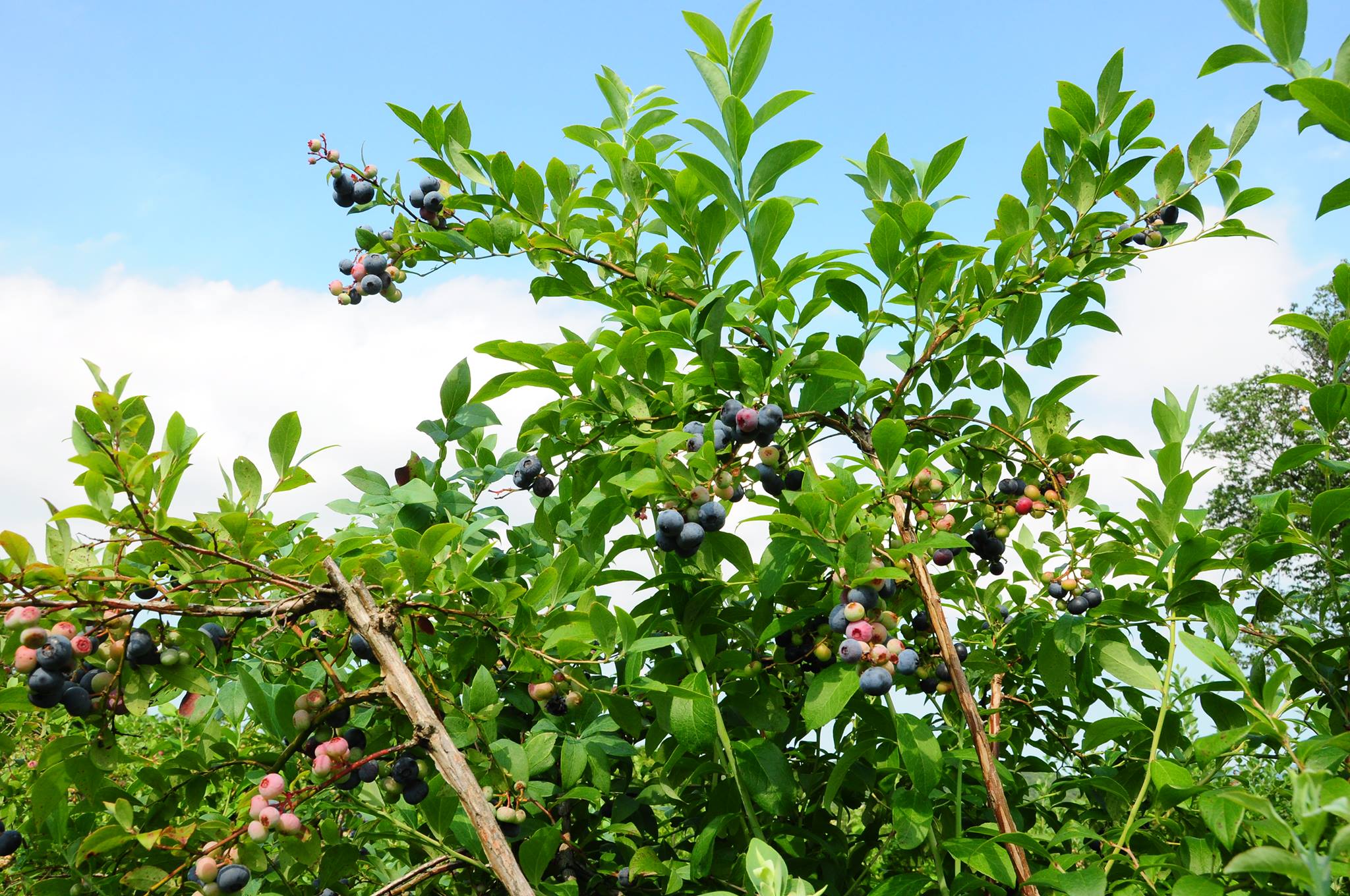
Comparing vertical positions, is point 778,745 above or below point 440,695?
below

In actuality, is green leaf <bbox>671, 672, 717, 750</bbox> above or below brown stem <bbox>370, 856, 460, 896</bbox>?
above

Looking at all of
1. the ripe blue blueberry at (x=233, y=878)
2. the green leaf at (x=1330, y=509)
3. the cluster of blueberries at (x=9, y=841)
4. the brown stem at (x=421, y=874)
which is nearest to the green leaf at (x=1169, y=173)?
the green leaf at (x=1330, y=509)

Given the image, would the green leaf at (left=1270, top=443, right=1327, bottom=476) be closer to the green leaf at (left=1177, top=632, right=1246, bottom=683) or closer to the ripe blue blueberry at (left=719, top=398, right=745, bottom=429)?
the green leaf at (left=1177, top=632, right=1246, bottom=683)

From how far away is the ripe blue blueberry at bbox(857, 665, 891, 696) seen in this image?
1462 mm

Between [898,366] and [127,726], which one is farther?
[127,726]

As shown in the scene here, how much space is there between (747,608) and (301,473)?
0.79 metres

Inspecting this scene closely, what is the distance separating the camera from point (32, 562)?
1357mm

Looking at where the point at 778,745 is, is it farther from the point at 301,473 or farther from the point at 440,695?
the point at 301,473

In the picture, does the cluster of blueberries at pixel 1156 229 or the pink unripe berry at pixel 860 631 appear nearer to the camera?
the pink unripe berry at pixel 860 631

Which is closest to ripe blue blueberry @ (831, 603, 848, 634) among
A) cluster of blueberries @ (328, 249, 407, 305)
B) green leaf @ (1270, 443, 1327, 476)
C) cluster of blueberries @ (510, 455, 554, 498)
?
cluster of blueberries @ (510, 455, 554, 498)

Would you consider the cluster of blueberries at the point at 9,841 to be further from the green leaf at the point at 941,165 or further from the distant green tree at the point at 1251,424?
the distant green tree at the point at 1251,424

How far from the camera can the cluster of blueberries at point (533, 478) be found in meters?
1.84

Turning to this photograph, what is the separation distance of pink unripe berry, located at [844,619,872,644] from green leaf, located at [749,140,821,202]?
0.69 meters

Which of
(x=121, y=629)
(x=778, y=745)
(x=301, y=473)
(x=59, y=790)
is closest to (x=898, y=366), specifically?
(x=778, y=745)
